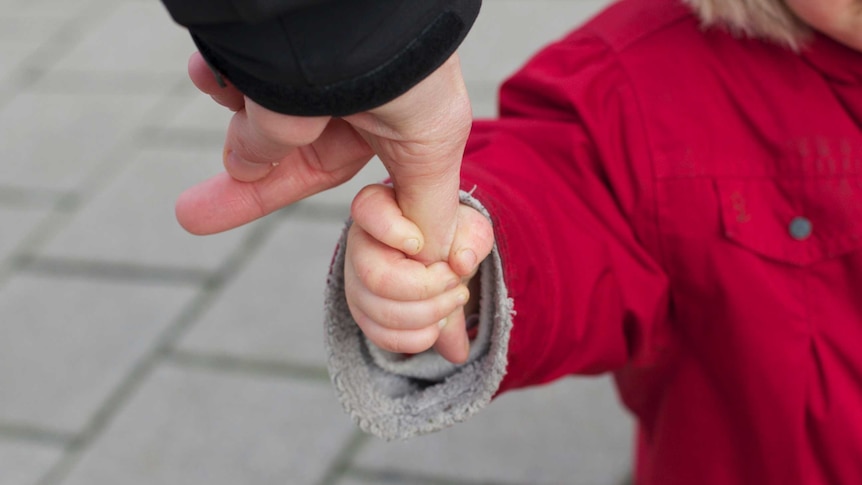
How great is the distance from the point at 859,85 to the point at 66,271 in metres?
1.47

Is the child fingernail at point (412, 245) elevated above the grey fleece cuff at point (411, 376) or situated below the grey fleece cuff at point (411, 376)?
above

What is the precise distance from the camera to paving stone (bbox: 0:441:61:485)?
154 centimetres

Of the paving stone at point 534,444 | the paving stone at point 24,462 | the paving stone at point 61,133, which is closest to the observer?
the paving stone at point 534,444

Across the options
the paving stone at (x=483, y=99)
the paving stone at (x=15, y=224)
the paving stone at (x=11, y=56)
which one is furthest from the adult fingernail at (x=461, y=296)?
the paving stone at (x=11, y=56)

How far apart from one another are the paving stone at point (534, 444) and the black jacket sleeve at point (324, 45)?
979 millimetres

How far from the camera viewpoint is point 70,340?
1.75m

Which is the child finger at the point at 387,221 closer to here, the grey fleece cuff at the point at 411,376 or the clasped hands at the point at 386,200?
the clasped hands at the point at 386,200

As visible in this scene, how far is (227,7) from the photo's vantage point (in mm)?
475

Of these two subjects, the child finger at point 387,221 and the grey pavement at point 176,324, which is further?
the grey pavement at point 176,324

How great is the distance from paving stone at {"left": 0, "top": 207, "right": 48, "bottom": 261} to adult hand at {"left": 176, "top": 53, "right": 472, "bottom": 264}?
1.43 m

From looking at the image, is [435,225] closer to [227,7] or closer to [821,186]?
[227,7]

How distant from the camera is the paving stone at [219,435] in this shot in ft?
4.89

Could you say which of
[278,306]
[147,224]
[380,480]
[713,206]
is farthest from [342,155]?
[147,224]

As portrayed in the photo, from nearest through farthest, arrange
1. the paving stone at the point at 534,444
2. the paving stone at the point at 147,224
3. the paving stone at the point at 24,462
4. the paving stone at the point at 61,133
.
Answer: the paving stone at the point at 534,444, the paving stone at the point at 24,462, the paving stone at the point at 147,224, the paving stone at the point at 61,133
